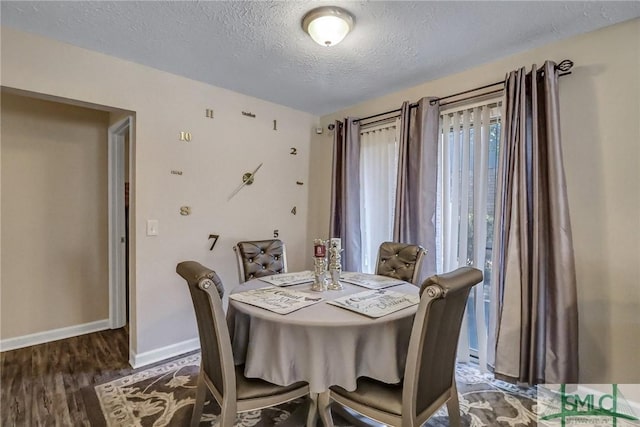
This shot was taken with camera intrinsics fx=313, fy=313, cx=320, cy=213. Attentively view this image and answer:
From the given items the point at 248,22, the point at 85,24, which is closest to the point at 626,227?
the point at 248,22

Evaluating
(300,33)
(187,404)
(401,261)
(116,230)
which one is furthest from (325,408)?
(116,230)

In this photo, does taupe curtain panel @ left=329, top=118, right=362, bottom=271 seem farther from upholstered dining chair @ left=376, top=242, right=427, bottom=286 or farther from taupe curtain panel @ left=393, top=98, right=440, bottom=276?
upholstered dining chair @ left=376, top=242, right=427, bottom=286

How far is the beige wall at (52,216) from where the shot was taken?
2.78 metres

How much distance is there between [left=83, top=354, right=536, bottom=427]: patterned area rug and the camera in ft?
6.09

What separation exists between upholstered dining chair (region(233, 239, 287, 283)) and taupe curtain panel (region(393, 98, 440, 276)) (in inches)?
41.7

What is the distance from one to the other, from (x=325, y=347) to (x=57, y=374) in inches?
88.9

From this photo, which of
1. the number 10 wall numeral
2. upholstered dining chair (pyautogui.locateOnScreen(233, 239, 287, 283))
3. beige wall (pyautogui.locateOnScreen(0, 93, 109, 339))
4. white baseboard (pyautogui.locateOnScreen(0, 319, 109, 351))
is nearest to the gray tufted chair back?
upholstered dining chair (pyautogui.locateOnScreen(233, 239, 287, 283))

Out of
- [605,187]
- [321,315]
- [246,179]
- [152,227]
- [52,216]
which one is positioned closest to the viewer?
[321,315]

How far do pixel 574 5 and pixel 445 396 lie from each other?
2.23m

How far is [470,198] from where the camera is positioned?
→ 257 centimetres

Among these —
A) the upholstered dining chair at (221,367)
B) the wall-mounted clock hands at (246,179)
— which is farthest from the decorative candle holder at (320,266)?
the wall-mounted clock hands at (246,179)

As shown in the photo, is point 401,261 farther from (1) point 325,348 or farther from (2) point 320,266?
(1) point 325,348

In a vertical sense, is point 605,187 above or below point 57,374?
above

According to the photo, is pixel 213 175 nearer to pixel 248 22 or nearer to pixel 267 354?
pixel 248 22
